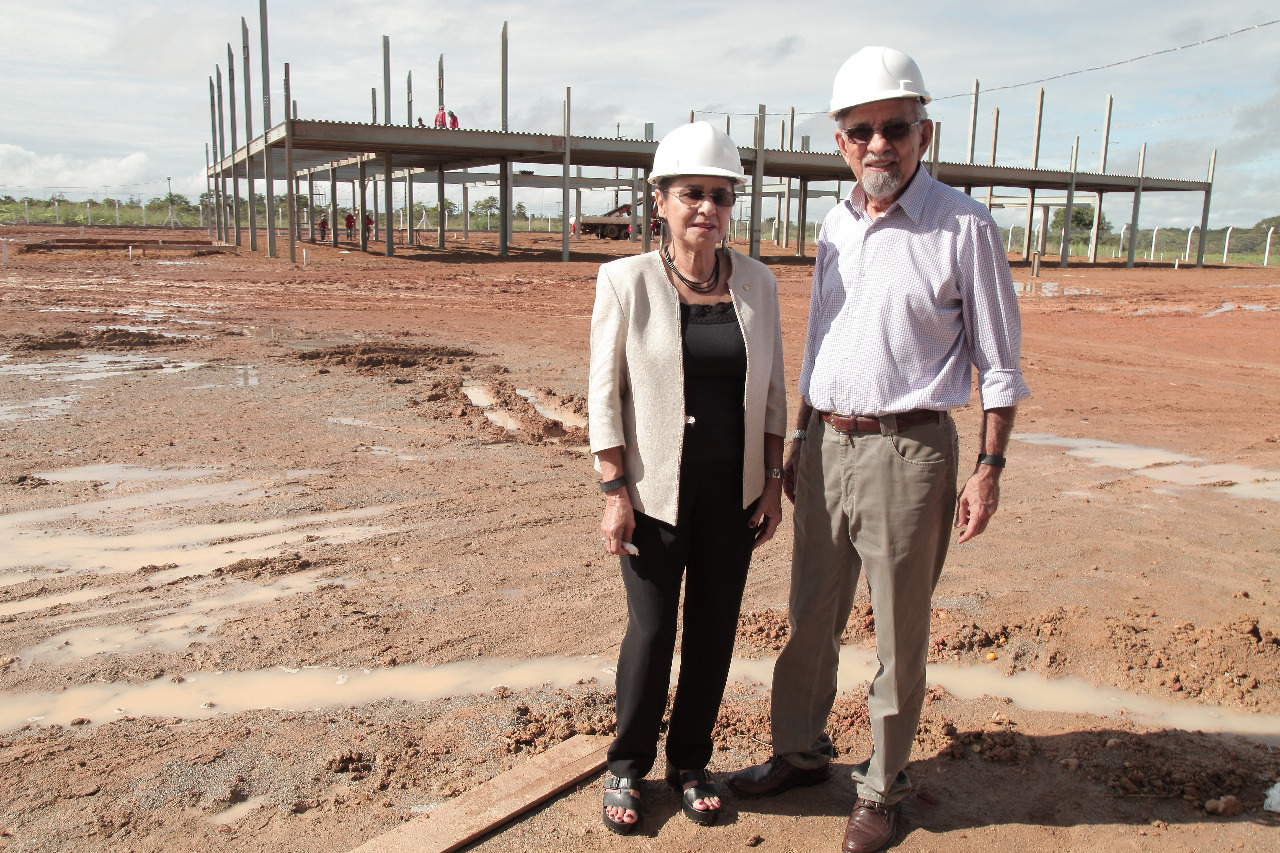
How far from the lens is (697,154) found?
2486 mm

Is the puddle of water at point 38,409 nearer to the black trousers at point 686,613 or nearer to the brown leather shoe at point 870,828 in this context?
the black trousers at point 686,613

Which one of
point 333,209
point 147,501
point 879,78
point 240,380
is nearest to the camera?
point 879,78

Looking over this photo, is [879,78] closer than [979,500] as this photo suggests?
Yes

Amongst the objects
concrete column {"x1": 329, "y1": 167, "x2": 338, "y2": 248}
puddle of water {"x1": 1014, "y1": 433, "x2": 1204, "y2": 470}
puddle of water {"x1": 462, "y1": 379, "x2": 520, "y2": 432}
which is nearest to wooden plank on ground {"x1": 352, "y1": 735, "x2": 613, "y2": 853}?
puddle of water {"x1": 462, "y1": 379, "x2": 520, "y2": 432}

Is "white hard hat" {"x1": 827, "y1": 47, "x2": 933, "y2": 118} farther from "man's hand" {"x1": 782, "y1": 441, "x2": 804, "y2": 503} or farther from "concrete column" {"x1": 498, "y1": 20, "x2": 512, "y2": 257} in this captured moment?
"concrete column" {"x1": 498, "y1": 20, "x2": 512, "y2": 257}

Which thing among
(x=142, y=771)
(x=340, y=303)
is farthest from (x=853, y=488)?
(x=340, y=303)

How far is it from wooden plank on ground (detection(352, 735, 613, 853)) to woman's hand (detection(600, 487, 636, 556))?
843 mm

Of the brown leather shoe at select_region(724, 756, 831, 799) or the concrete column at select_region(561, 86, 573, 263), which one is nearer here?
the brown leather shoe at select_region(724, 756, 831, 799)

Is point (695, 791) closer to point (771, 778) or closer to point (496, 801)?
point (771, 778)

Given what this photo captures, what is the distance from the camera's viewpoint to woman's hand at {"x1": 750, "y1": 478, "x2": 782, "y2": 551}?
8.94ft

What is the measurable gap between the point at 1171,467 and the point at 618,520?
242 inches

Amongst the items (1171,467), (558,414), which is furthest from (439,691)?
(1171,467)

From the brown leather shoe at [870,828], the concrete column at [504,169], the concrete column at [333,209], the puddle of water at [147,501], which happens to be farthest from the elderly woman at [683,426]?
the concrete column at [333,209]

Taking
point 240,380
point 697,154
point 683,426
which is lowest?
point 240,380
